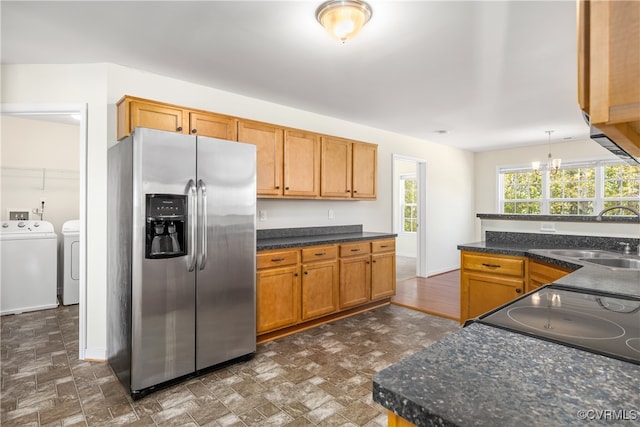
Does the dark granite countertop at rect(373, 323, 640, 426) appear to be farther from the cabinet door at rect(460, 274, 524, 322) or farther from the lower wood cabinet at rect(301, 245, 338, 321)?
the lower wood cabinet at rect(301, 245, 338, 321)

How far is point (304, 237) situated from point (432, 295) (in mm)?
2195

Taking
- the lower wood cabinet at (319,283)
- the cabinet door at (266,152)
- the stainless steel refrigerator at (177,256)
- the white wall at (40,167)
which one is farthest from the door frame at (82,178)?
the white wall at (40,167)

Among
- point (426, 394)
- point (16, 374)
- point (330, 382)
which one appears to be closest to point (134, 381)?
point (16, 374)

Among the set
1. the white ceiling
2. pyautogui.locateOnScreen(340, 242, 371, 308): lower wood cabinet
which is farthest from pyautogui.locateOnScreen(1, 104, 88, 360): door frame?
pyautogui.locateOnScreen(340, 242, 371, 308): lower wood cabinet

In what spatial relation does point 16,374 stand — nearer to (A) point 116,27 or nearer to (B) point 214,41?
(A) point 116,27

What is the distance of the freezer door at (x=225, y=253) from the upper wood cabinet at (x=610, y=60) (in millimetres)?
2392

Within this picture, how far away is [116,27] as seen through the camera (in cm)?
228

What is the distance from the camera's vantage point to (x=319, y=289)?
3570mm

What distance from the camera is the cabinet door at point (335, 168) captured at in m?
4.00

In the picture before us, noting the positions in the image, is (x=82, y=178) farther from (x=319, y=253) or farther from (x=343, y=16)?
(x=343, y=16)

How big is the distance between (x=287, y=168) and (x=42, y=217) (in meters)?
3.73

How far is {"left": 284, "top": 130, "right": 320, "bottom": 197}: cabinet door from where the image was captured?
3643 mm

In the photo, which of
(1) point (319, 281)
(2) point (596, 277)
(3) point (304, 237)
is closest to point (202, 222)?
(1) point (319, 281)

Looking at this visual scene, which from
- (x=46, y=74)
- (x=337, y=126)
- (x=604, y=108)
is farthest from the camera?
Result: (x=337, y=126)
